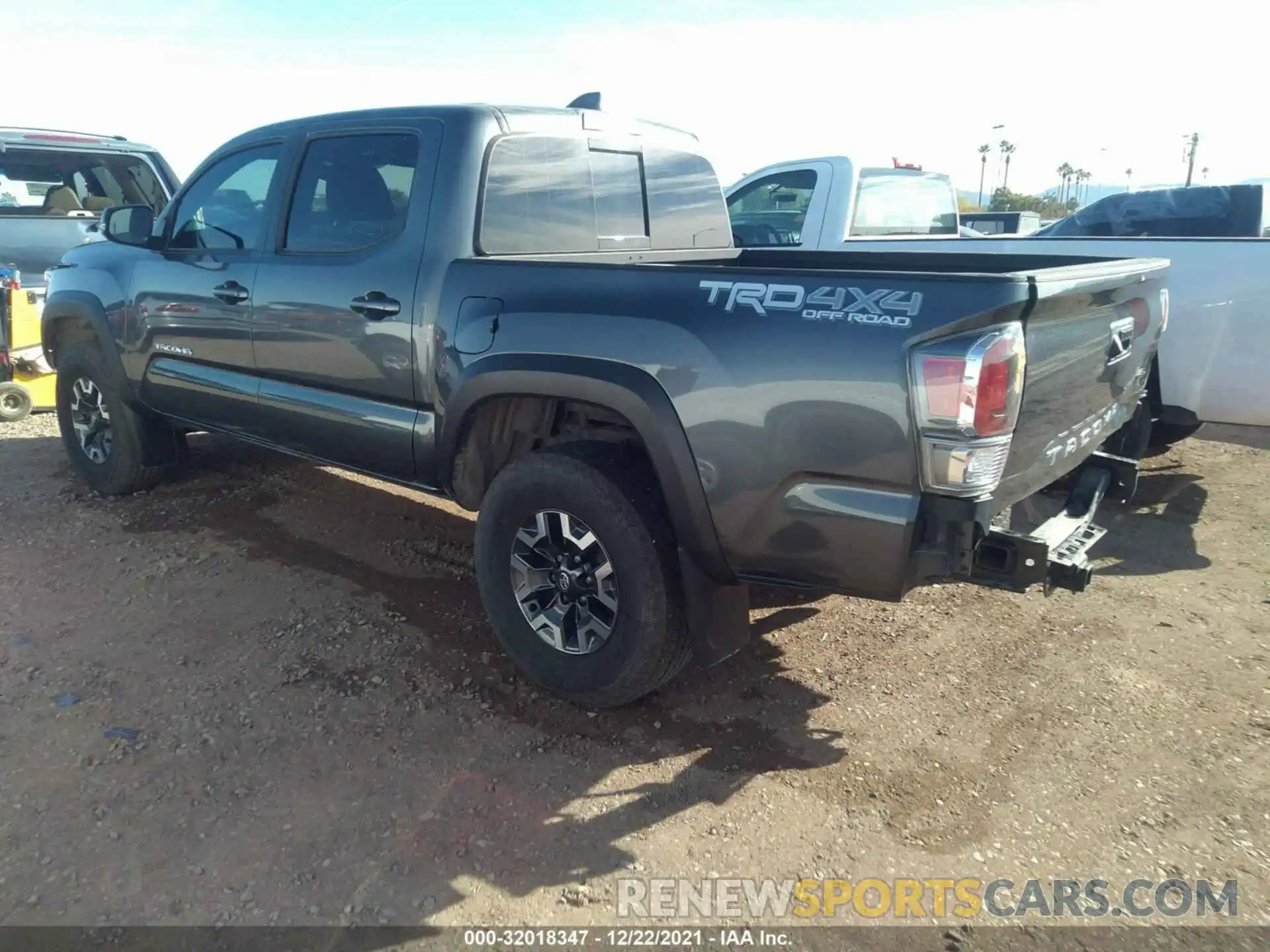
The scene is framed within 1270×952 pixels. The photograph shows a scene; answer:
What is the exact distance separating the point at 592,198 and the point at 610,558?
169cm

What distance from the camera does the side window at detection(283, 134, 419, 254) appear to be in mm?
3707

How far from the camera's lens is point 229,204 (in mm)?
4547

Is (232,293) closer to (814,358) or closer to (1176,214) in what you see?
(814,358)

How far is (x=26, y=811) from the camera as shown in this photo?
279cm

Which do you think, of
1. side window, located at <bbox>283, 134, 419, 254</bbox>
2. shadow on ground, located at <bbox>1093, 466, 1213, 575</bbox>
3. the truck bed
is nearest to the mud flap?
the truck bed

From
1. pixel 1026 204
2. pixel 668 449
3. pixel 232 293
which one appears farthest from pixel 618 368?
pixel 1026 204

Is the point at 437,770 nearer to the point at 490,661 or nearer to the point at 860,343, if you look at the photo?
the point at 490,661

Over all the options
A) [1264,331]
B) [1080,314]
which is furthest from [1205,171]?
[1080,314]

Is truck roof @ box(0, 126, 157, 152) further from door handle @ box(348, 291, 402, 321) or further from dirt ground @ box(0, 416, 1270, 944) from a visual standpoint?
door handle @ box(348, 291, 402, 321)

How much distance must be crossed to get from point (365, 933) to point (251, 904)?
331 millimetres

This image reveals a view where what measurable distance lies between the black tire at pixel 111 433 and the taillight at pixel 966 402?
14.8 feet

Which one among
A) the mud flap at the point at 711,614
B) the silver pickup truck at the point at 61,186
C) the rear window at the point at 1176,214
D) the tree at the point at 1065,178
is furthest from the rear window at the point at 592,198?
the tree at the point at 1065,178

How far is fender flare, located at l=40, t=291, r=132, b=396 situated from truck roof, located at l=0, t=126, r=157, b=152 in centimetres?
287

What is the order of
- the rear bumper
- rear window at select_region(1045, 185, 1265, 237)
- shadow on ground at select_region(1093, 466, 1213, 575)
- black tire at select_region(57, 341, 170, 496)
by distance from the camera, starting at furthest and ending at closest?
rear window at select_region(1045, 185, 1265, 237)
black tire at select_region(57, 341, 170, 496)
shadow on ground at select_region(1093, 466, 1213, 575)
the rear bumper
